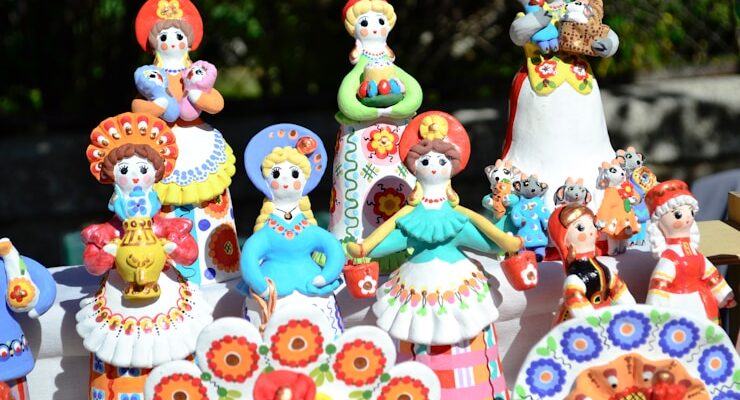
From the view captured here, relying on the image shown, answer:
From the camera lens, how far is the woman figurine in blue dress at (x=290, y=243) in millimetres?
1645

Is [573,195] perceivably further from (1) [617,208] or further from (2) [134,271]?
(2) [134,271]

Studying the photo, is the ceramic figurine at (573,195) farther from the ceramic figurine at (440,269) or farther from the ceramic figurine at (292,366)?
the ceramic figurine at (292,366)

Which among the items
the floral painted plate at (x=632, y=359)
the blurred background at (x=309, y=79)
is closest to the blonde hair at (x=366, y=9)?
the floral painted plate at (x=632, y=359)

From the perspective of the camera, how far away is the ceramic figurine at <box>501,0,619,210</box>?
2008 millimetres

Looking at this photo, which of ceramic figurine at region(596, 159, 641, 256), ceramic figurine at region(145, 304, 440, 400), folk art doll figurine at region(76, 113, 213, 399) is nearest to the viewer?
ceramic figurine at region(145, 304, 440, 400)

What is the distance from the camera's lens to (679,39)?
4.96 m

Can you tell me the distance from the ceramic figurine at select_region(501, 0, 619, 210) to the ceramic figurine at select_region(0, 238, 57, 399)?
0.93 meters

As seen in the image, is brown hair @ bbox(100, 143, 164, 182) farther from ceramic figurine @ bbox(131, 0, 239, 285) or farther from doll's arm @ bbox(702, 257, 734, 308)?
doll's arm @ bbox(702, 257, 734, 308)

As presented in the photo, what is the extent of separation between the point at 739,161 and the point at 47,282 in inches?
136

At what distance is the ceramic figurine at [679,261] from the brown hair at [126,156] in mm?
793

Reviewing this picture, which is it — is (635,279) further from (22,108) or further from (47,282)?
(22,108)

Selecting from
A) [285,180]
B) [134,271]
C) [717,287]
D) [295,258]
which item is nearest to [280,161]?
[285,180]

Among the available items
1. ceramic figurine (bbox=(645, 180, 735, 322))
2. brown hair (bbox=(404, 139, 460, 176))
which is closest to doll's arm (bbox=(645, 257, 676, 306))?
ceramic figurine (bbox=(645, 180, 735, 322))

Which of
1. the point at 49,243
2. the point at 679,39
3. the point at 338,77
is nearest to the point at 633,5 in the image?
the point at 679,39
